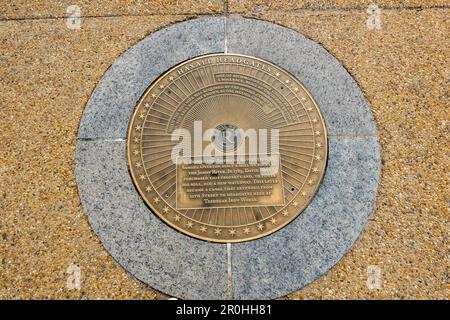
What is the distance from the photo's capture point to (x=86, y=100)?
9.82 ft

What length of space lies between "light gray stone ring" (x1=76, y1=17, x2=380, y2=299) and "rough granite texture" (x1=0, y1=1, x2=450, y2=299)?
0.10m

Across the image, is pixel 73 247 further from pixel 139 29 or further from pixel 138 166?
pixel 139 29

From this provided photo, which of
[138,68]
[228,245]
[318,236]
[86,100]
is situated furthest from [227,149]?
[86,100]

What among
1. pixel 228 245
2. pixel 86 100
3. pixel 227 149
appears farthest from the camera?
pixel 86 100

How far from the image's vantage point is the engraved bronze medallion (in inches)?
102

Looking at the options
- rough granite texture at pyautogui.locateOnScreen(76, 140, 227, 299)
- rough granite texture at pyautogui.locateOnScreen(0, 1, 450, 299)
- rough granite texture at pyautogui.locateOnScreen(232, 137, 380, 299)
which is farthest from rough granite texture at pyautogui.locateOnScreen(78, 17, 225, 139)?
rough granite texture at pyautogui.locateOnScreen(232, 137, 380, 299)

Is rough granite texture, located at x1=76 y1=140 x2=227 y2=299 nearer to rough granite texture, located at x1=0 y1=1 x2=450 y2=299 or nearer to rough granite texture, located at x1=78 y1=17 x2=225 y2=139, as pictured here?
rough granite texture, located at x1=0 y1=1 x2=450 y2=299

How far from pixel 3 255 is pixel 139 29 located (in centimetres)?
217

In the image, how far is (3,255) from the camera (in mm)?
2576

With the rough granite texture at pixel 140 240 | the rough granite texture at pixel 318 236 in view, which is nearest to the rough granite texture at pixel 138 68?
the rough granite texture at pixel 140 240

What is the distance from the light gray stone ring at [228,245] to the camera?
2500 mm

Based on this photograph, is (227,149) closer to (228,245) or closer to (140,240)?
(228,245)

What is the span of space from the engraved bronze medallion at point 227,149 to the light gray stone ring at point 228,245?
0.09 meters

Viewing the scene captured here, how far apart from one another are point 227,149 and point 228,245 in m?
0.72
